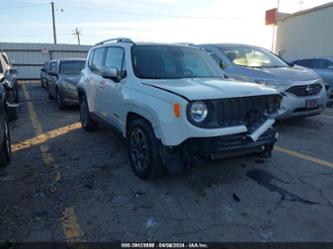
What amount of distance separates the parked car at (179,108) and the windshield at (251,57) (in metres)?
2.41

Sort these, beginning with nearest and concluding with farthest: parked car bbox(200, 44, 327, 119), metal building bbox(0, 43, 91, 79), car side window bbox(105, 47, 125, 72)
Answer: car side window bbox(105, 47, 125, 72) → parked car bbox(200, 44, 327, 119) → metal building bbox(0, 43, 91, 79)

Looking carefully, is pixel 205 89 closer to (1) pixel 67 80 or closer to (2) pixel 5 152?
(2) pixel 5 152

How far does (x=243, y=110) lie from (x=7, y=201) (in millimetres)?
3084

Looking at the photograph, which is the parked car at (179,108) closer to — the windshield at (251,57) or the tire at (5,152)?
the tire at (5,152)

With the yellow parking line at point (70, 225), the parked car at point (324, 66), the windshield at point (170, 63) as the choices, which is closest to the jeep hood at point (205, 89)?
the windshield at point (170, 63)

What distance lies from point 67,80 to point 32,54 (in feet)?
58.1

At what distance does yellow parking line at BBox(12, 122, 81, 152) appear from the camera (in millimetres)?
6005

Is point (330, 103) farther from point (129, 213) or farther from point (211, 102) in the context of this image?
point (129, 213)

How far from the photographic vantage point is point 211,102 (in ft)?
11.5

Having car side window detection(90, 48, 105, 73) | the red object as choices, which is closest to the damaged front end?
car side window detection(90, 48, 105, 73)

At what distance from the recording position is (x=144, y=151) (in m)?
4.12

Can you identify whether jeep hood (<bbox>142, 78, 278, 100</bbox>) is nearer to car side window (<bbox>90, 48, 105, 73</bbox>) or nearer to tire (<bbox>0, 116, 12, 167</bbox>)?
car side window (<bbox>90, 48, 105, 73</bbox>)

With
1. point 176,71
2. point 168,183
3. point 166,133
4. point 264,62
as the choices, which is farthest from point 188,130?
point 264,62

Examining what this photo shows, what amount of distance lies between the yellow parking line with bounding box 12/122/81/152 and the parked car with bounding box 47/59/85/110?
5.59 feet
